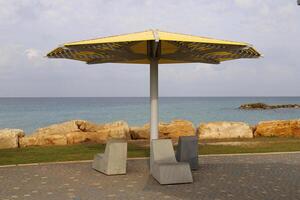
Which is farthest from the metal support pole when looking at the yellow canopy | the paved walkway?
the paved walkway

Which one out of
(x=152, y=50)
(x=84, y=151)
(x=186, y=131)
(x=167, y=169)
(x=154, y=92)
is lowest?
(x=84, y=151)

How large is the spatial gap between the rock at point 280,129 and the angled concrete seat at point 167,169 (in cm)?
1145

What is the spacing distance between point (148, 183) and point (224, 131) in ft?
37.5

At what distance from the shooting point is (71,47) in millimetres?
8102

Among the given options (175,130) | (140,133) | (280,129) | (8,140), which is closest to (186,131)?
(175,130)

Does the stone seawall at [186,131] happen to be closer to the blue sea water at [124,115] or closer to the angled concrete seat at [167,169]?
the angled concrete seat at [167,169]

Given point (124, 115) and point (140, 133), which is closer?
point (140, 133)

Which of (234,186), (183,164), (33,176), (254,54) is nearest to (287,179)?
(234,186)

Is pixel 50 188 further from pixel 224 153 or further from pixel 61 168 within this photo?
pixel 224 153

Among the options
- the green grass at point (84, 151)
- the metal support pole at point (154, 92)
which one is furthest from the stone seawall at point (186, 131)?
the metal support pole at point (154, 92)

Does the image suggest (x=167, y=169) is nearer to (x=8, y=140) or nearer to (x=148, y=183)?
(x=148, y=183)

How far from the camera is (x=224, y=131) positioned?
18938mm

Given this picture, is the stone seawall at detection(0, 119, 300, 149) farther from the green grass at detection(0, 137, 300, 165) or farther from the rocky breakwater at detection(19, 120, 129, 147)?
the green grass at detection(0, 137, 300, 165)

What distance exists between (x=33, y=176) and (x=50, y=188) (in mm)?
1445
